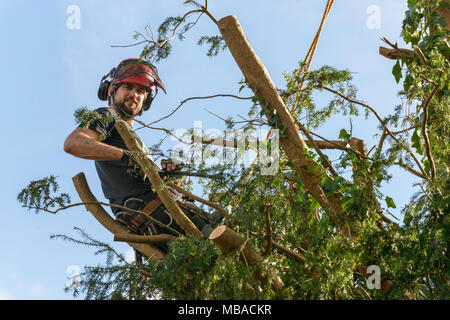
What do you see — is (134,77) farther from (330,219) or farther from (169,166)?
(330,219)

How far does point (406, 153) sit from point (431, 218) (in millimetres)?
525

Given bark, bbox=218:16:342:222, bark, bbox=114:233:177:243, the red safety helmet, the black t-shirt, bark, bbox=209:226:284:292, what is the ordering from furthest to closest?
1. the red safety helmet
2. the black t-shirt
3. bark, bbox=114:233:177:243
4. bark, bbox=218:16:342:222
5. bark, bbox=209:226:284:292

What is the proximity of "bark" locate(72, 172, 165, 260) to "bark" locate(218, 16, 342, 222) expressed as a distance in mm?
1654

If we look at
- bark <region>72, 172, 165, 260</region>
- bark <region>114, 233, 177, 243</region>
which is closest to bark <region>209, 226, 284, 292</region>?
bark <region>114, 233, 177, 243</region>

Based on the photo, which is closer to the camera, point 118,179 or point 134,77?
point 118,179

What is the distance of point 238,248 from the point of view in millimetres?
3391

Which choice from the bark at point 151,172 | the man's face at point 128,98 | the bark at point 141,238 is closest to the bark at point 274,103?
the bark at point 151,172

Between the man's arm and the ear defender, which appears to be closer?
the man's arm

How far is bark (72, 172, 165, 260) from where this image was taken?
516 cm

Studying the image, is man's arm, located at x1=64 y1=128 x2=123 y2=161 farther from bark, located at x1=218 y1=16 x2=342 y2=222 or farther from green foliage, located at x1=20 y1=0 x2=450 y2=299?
bark, located at x1=218 y1=16 x2=342 y2=222

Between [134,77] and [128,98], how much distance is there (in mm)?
212

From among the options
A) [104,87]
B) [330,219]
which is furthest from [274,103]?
[104,87]

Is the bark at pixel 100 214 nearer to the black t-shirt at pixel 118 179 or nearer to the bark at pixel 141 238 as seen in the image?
the black t-shirt at pixel 118 179

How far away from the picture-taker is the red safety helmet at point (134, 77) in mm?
5605
